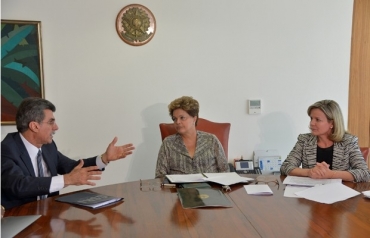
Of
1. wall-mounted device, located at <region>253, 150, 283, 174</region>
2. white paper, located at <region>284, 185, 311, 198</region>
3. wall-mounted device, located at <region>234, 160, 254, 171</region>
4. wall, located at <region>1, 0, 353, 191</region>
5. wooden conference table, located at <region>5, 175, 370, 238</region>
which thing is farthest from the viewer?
wall-mounted device, located at <region>253, 150, 283, 174</region>

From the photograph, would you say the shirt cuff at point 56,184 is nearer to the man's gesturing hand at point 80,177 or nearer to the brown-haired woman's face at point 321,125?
the man's gesturing hand at point 80,177

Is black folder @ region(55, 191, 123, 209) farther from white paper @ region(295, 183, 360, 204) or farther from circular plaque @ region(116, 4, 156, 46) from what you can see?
circular plaque @ region(116, 4, 156, 46)

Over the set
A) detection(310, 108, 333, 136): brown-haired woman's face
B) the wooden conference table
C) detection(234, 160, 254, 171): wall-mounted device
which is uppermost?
detection(310, 108, 333, 136): brown-haired woman's face

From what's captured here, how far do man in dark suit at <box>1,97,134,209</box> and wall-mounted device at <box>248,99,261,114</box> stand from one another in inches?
57.3

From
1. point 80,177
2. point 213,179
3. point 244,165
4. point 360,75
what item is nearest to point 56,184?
point 80,177

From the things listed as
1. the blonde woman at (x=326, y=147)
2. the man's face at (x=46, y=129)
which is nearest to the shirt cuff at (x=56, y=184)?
the man's face at (x=46, y=129)

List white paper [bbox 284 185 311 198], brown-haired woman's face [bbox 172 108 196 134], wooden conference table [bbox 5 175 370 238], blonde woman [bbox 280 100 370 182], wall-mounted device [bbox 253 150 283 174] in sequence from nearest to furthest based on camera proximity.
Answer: wooden conference table [bbox 5 175 370 238] < white paper [bbox 284 185 311 198] < blonde woman [bbox 280 100 370 182] < brown-haired woman's face [bbox 172 108 196 134] < wall-mounted device [bbox 253 150 283 174]

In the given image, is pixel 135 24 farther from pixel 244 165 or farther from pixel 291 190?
pixel 291 190

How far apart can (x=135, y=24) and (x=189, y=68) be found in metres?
0.60

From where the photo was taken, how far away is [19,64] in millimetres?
2852

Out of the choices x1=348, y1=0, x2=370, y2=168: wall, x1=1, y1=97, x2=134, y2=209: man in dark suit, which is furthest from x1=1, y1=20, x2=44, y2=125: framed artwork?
x1=348, y1=0, x2=370, y2=168: wall

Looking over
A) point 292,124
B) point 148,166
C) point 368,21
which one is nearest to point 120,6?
point 148,166

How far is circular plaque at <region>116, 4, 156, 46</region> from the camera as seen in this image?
297 cm

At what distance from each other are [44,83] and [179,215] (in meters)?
1.98
